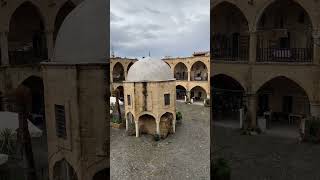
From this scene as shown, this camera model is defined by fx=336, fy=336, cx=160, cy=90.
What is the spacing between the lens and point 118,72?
1.74m

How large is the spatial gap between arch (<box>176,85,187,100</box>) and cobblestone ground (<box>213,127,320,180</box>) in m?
4.94

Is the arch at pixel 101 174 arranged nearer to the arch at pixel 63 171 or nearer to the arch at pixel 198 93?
the arch at pixel 63 171

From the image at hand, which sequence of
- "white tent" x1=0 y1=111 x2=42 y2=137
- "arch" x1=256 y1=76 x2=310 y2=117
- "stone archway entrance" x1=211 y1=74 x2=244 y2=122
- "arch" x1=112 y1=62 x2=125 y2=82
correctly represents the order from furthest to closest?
"arch" x1=256 y1=76 x2=310 y2=117, "stone archway entrance" x1=211 y1=74 x2=244 y2=122, "white tent" x1=0 y1=111 x2=42 y2=137, "arch" x1=112 y1=62 x2=125 y2=82

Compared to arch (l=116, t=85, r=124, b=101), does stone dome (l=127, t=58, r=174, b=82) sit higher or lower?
higher

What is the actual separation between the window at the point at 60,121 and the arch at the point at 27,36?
0.51 metres

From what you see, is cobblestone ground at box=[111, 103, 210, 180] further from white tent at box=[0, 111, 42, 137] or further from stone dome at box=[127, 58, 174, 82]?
white tent at box=[0, 111, 42, 137]

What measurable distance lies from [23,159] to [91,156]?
954 millimetres

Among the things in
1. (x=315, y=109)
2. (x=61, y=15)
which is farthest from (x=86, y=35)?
(x=315, y=109)

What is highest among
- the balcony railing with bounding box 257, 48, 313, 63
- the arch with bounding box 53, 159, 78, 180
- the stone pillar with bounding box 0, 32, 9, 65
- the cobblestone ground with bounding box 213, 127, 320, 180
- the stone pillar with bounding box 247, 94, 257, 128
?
the balcony railing with bounding box 257, 48, 313, 63

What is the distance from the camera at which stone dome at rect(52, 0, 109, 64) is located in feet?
5.76

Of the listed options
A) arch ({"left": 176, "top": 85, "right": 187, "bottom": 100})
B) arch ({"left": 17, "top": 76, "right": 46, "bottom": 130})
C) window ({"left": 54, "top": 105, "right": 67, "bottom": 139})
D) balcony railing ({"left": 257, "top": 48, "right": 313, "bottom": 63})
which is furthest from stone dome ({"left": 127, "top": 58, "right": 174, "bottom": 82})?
balcony railing ({"left": 257, "top": 48, "right": 313, "bottom": 63})

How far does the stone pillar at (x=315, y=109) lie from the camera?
9453mm

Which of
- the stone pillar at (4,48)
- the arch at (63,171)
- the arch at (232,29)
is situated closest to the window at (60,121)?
the arch at (63,171)

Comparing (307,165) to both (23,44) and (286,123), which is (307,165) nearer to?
(286,123)
